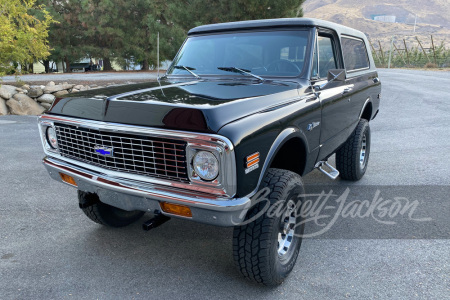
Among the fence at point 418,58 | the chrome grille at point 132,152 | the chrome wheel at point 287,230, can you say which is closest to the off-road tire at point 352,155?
the chrome wheel at point 287,230

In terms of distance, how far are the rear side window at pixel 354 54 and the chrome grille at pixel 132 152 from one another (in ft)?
9.07

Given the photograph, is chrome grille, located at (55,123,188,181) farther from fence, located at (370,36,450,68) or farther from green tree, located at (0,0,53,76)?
fence, located at (370,36,450,68)

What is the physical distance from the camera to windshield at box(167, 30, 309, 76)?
3.45m

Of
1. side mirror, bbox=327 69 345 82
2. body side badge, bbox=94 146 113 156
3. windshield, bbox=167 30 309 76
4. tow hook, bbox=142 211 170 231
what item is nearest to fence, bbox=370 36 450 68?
side mirror, bbox=327 69 345 82

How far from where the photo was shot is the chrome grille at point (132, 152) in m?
2.34

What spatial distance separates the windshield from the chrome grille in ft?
4.53

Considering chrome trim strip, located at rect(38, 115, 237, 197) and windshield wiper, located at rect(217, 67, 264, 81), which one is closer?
chrome trim strip, located at rect(38, 115, 237, 197)

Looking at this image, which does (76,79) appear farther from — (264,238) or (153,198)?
(264,238)

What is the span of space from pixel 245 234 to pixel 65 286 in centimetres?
137

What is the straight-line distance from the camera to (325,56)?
3762mm

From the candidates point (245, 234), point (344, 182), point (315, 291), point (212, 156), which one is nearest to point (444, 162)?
point (344, 182)

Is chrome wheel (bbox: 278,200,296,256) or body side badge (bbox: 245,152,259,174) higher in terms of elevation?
body side badge (bbox: 245,152,259,174)

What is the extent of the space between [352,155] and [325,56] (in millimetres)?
1376

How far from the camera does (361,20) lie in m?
168
